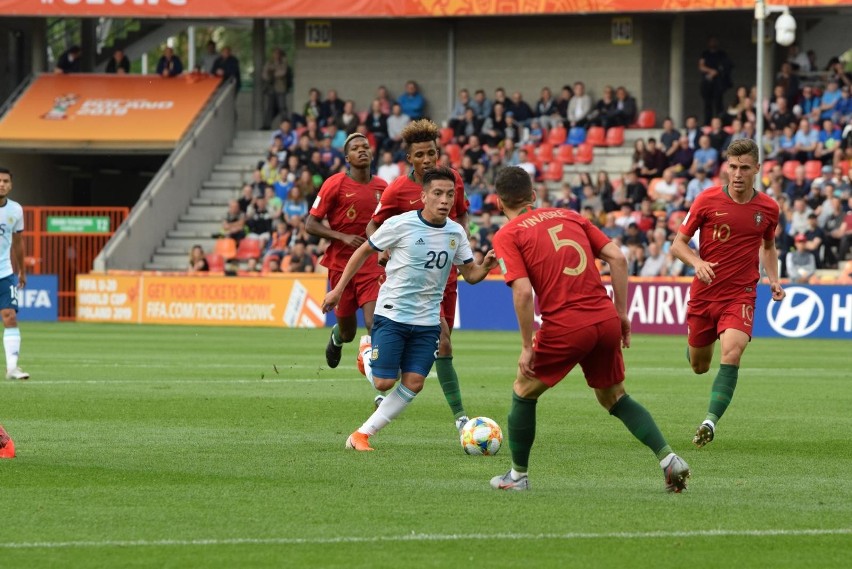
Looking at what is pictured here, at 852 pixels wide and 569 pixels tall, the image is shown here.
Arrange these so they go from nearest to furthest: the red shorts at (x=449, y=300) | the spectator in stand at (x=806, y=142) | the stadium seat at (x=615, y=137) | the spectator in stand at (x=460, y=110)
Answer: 1. the red shorts at (x=449, y=300)
2. the spectator in stand at (x=806, y=142)
3. the stadium seat at (x=615, y=137)
4. the spectator in stand at (x=460, y=110)

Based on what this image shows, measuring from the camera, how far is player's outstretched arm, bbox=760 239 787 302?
11.8 metres

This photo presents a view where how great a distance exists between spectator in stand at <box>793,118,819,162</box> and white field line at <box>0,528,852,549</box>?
2566cm

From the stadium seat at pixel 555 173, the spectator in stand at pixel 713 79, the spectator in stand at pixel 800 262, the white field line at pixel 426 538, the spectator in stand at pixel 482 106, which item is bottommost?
the spectator in stand at pixel 800 262

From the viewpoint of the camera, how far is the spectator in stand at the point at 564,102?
37.1 metres

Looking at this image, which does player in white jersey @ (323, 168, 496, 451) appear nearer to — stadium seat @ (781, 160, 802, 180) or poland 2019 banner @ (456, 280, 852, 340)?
poland 2019 banner @ (456, 280, 852, 340)

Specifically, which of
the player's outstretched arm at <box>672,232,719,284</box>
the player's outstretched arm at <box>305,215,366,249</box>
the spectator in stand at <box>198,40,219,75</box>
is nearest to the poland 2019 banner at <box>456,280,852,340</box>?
the player's outstretched arm at <box>305,215,366,249</box>

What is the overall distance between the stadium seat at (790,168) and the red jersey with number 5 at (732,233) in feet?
66.1

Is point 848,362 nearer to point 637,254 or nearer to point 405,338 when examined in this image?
point 637,254

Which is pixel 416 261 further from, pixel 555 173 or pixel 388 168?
pixel 555 173

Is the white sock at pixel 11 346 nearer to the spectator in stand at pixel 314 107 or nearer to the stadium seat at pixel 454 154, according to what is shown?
the stadium seat at pixel 454 154

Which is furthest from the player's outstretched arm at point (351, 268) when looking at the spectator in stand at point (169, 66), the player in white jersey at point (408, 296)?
the spectator in stand at point (169, 66)

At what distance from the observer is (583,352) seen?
27.3ft

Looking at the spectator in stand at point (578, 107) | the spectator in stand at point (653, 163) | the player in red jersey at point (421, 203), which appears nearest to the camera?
the player in red jersey at point (421, 203)

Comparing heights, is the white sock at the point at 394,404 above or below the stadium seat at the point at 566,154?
below
